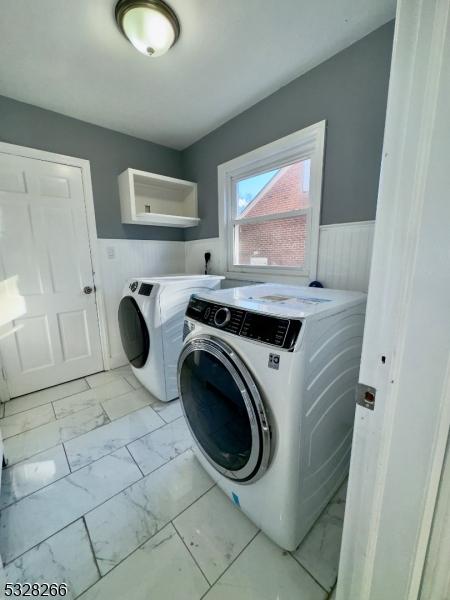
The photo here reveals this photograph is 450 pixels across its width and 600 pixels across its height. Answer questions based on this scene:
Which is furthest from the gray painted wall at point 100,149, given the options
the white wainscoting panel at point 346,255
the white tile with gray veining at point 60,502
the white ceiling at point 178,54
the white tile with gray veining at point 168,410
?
the white tile with gray veining at point 60,502

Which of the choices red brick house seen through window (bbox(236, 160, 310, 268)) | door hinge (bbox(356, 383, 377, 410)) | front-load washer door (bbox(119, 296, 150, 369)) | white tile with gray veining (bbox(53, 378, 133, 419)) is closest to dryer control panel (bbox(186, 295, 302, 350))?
door hinge (bbox(356, 383, 377, 410))

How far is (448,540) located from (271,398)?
47 centimetres

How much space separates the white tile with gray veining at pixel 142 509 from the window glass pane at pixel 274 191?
1.90 meters

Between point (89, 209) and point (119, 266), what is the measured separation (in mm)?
578

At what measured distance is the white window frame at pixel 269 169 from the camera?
5.16ft

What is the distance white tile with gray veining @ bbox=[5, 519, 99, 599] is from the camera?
2.89 ft

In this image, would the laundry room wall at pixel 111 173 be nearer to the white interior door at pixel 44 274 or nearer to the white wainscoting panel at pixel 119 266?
the white wainscoting panel at pixel 119 266

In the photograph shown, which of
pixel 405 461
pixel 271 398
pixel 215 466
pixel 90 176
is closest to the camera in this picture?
pixel 405 461

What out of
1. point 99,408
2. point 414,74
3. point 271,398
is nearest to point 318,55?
point 414,74

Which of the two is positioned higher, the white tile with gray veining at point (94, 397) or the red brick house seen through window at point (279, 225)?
the red brick house seen through window at point (279, 225)

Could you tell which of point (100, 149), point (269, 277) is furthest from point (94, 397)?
point (100, 149)

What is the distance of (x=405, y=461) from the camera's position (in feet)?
1.59

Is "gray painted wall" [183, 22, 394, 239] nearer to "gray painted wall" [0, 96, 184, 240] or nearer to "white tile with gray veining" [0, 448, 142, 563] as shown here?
"gray painted wall" [0, 96, 184, 240]

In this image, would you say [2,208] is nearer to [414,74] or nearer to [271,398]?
[271,398]
